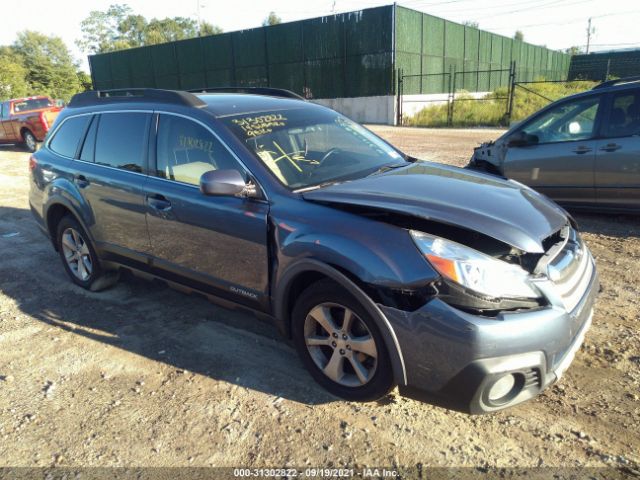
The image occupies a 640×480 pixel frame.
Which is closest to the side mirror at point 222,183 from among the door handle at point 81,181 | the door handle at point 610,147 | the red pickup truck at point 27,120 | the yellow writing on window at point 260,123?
the yellow writing on window at point 260,123

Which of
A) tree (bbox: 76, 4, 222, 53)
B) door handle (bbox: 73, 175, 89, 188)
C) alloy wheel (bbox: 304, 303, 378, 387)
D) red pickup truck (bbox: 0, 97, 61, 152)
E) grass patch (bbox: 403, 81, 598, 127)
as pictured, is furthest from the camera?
tree (bbox: 76, 4, 222, 53)

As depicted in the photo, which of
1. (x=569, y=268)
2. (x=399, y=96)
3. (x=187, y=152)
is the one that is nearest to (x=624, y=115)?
(x=569, y=268)

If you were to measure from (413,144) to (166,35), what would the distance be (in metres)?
78.7

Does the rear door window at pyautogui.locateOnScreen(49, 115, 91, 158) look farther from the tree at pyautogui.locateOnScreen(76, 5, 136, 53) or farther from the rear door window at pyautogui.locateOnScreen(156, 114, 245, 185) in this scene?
the tree at pyautogui.locateOnScreen(76, 5, 136, 53)

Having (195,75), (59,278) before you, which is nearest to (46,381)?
(59,278)

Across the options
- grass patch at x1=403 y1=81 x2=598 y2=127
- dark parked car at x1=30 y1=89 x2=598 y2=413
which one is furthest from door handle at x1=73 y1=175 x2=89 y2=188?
grass patch at x1=403 y1=81 x2=598 y2=127

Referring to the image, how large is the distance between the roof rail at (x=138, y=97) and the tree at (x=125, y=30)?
78.2m

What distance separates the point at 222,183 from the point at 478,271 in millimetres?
1585

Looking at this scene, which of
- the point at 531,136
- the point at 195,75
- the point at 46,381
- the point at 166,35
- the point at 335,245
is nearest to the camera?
the point at 335,245

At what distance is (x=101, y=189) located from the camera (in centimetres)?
427

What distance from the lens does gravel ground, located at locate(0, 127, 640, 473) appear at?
2572 mm

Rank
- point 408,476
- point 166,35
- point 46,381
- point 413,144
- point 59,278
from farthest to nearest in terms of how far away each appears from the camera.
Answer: point 166,35 → point 413,144 → point 59,278 → point 46,381 → point 408,476

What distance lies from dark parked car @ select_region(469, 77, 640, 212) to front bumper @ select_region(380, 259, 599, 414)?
392 cm

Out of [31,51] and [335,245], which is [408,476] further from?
[31,51]
